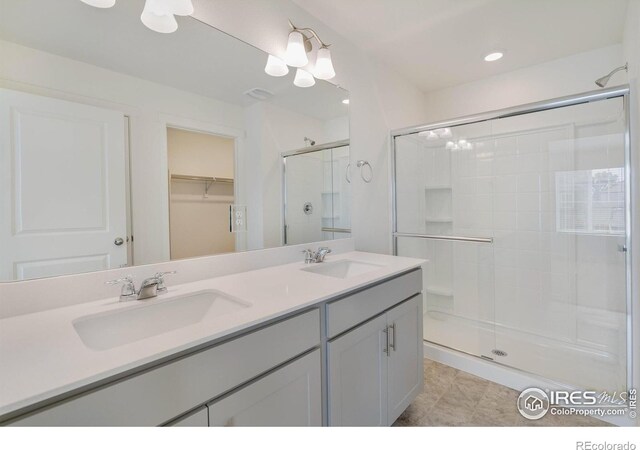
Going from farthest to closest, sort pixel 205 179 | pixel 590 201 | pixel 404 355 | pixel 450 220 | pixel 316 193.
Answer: pixel 450 220 → pixel 590 201 → pixel 316 193 → pixel 404 355 → pixel 205 179

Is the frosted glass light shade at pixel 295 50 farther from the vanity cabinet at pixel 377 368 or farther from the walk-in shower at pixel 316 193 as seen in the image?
the vanity cabinet at pixel 377 368

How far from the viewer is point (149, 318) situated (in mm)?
957

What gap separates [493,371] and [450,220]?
1232mm

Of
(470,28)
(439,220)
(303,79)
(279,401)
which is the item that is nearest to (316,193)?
(303,79)

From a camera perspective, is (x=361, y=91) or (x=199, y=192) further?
(x=361, y=91)

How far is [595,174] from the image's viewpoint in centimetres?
193

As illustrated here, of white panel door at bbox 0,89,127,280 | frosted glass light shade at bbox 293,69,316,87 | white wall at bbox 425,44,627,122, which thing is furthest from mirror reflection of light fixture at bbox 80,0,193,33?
white wall at bbox 425,44,627,122

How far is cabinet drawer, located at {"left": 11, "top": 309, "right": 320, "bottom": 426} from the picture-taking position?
0.55 meters

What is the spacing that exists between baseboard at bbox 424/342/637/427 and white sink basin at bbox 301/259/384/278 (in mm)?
1093

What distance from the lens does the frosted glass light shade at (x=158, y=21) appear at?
1.08m

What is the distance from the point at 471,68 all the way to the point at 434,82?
1.19 ft

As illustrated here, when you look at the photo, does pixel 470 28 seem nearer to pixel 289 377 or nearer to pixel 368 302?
pixel 368 302

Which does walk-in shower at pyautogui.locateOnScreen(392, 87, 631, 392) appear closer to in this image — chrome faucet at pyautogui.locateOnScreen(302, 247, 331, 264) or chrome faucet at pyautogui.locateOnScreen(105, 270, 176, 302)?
chrome faucet at pyautogui.locateOnScreen(302, 247, 331, 264)
